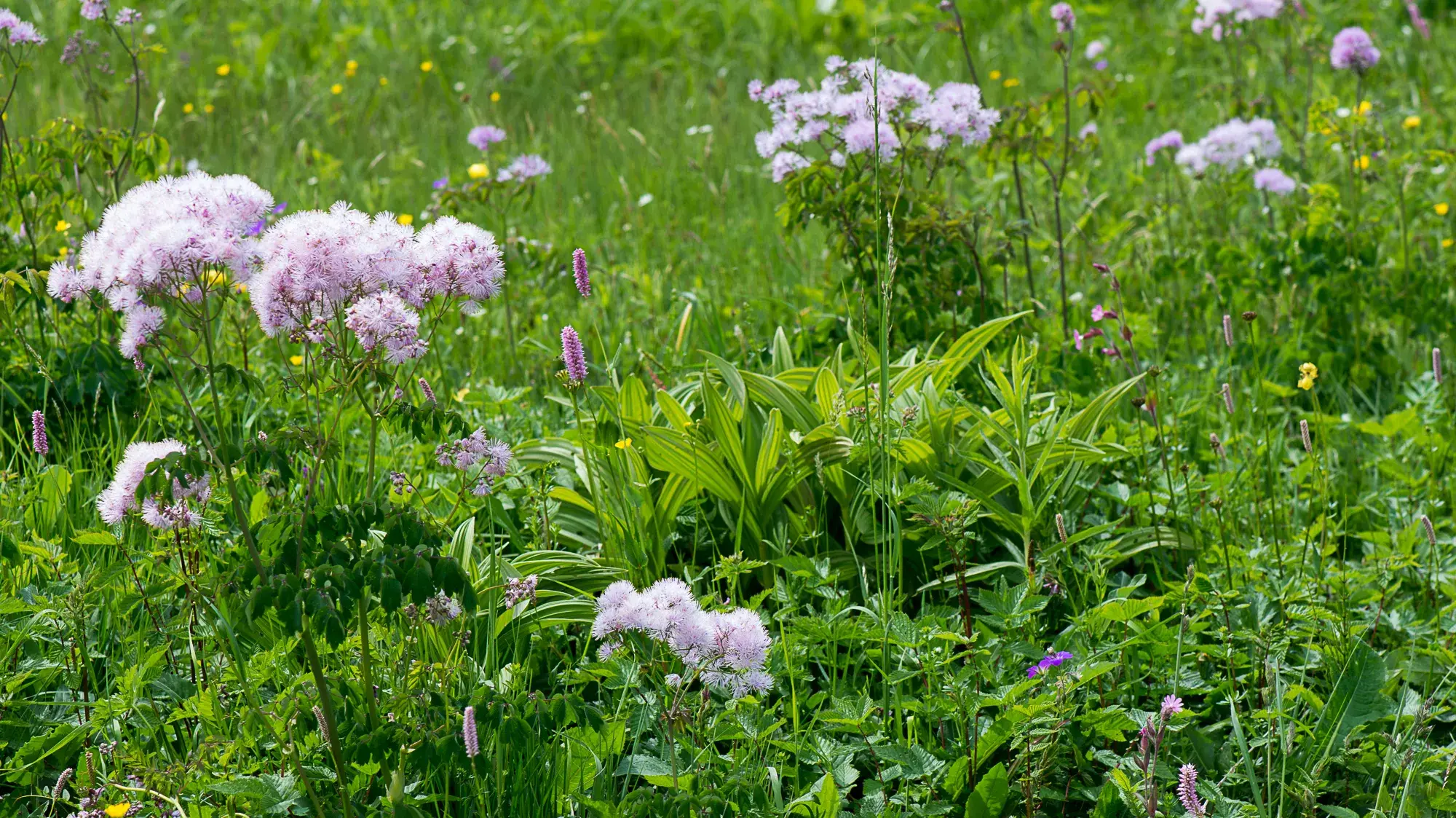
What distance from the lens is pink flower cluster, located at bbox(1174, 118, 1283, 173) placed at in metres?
3.85

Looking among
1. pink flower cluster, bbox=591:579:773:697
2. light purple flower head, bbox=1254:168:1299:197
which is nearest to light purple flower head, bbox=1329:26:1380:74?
light purple flower head, bbox=1254:168:1299:197

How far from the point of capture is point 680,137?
552 centimetres

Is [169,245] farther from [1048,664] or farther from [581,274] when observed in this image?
[1048,664]

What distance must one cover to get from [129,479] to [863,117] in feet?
6.07

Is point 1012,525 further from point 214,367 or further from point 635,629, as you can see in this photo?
point 214,367

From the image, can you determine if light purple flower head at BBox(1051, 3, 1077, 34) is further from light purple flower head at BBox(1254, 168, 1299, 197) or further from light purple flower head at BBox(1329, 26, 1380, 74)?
light purple flower head at BBox(1329, 26, 1380, 74)

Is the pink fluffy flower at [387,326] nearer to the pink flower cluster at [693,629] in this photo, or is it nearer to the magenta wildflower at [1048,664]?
the pink flower cluster at [693,629]

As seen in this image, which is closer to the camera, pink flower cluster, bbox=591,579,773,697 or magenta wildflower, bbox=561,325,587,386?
pink flower cluster, bbox=591,579,773,697

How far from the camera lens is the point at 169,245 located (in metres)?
1.43

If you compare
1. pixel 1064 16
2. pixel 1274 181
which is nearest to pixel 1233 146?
pixel 1274 181

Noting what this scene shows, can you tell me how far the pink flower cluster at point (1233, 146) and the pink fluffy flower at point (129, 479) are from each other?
10.8ft

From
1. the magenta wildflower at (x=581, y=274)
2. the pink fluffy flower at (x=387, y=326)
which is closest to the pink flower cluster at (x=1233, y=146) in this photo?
the magenta wildflower at (x=581, y=274)

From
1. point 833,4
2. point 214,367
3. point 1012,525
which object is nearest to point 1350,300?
point 1012,525

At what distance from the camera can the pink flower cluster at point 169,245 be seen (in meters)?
1.44
